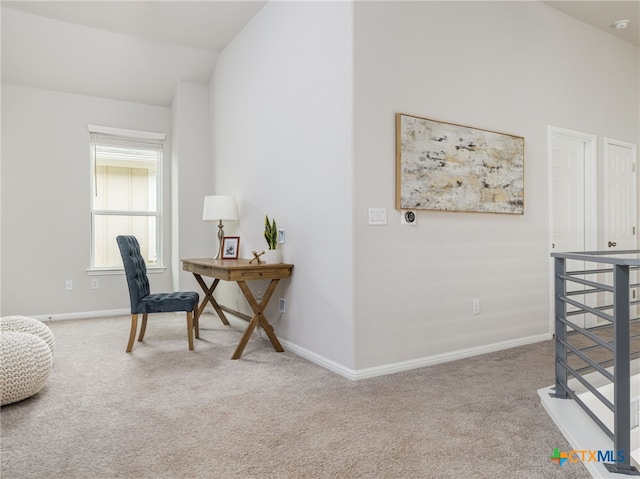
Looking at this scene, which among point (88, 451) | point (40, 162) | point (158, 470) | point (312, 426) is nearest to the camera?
point (158, 470)

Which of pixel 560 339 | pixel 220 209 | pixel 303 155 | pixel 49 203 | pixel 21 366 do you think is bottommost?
pixel 21 366

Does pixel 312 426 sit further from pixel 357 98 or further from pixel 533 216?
pixel 533 216

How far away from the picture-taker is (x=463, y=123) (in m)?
3.28

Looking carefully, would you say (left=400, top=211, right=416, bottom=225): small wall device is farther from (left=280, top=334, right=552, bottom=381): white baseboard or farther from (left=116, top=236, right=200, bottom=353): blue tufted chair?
(left=116, top=236, right=200, bottom=353): blue tufted chair

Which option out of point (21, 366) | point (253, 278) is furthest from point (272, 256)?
point (21, 366)

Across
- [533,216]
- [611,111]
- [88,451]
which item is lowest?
[88,451]

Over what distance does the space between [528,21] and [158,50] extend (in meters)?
3.74

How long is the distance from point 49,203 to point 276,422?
4110mm

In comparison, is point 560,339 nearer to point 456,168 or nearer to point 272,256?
point 456,168

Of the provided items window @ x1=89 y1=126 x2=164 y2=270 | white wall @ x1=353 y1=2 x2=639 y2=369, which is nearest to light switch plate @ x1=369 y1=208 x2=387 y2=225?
→ white wall @ x1=353 y1=2 x2=639 y2=369

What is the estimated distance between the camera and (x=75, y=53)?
4.55 meters

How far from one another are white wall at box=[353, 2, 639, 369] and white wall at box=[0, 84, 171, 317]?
363cm

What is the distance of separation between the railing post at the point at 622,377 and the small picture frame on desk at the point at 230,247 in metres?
3.36

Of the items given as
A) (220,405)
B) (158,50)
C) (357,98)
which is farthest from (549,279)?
(158,50)
